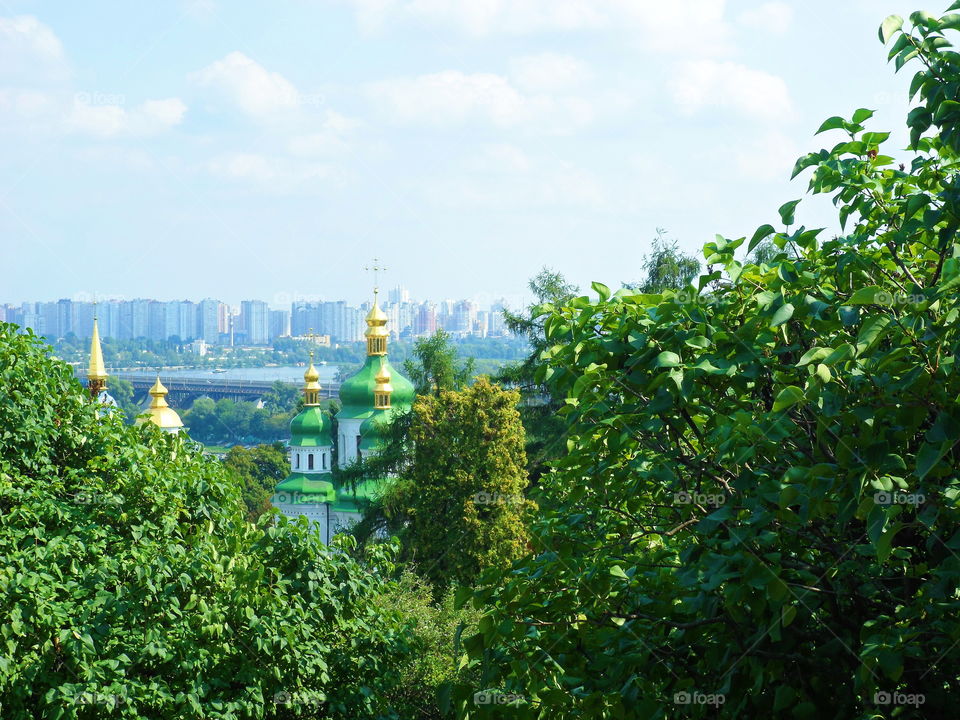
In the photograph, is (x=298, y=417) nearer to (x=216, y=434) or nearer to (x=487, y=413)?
(x=487, y=413)

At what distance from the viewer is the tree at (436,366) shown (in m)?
35.9

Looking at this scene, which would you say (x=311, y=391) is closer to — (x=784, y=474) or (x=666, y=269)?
(x=666, y=269)

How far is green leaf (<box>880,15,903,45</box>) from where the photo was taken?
4.05 meters

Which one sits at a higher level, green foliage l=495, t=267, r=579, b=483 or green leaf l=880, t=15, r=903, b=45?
green leaf l=880, t=15, r=903, b=45

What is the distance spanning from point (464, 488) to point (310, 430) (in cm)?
2342

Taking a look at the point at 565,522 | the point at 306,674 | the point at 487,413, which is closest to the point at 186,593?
the point at 306,674

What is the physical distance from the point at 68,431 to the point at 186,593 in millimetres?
2131

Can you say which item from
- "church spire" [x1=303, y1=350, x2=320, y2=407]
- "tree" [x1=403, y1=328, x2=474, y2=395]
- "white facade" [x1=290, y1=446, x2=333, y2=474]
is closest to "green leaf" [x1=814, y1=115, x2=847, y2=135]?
"tree" [x1=403, y1=328, x2=474, y2=395]

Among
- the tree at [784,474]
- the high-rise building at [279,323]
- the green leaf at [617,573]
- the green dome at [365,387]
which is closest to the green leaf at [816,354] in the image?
the tree at [784,474]

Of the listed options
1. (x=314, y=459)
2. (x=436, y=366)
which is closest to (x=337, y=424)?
(x=314, y=459)

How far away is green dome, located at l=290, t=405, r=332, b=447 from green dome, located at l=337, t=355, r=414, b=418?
3.22 metres

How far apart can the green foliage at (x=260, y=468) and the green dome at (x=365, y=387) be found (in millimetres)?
17983

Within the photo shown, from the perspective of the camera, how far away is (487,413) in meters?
25.7

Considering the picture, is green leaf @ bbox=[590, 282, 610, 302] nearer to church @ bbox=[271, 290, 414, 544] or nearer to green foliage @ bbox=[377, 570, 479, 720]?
green foliage @ bbox=[377, 570, 479, 720]
